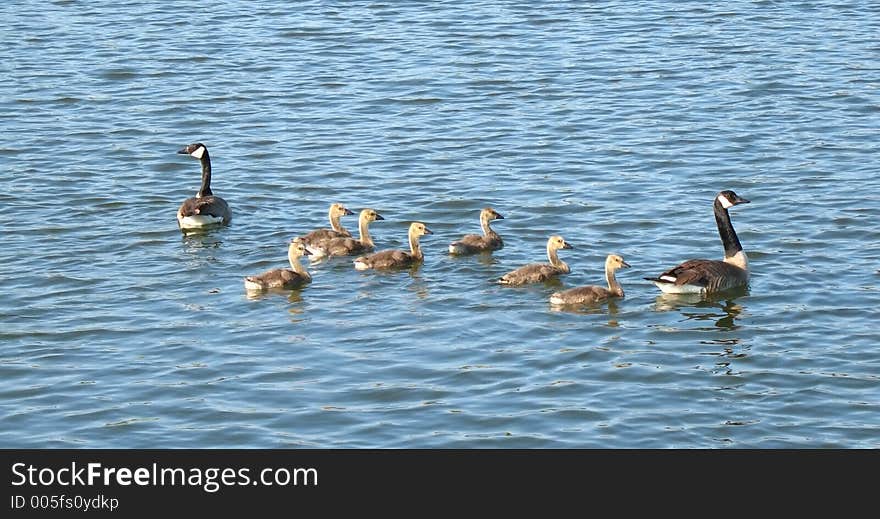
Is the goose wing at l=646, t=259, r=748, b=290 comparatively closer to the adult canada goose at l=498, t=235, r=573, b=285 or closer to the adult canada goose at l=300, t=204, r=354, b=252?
the adult canada goose at l=498, t=235, r=573, b=285

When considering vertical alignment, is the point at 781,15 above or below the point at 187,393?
above

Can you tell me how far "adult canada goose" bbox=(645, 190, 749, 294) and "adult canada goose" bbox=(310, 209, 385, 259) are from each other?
375cm

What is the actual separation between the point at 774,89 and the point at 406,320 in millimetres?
11761

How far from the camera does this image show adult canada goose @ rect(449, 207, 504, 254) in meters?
19.7

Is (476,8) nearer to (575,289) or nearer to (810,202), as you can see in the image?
(810,202)

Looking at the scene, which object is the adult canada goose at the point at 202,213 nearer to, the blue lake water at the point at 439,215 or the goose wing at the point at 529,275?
the blue lake water at the point at 439,215

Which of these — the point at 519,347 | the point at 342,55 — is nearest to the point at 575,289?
the point at 519,347

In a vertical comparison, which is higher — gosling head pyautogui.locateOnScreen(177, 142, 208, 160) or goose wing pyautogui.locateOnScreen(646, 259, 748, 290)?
gosling head pyautogui.locateOnScreen(177, 142, 208, 160)

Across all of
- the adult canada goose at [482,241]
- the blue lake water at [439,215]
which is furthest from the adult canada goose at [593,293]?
the adult canada goose at [482,241]

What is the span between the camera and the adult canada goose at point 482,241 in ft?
64.5

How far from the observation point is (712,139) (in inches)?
974

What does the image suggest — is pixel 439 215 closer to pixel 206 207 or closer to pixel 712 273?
pixel 206 207

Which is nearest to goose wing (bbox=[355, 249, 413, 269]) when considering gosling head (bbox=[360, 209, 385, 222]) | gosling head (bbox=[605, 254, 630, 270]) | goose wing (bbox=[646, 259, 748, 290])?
gosling head (bbox=[360, 209, 385, 222])

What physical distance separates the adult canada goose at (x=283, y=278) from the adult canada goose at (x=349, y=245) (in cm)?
96
